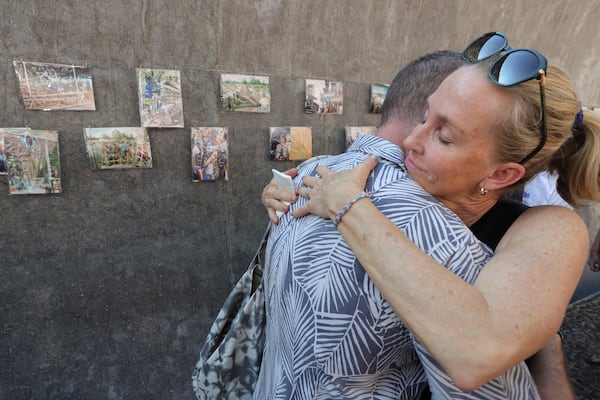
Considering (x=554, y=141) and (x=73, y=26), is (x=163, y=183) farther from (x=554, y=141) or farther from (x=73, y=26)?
(x=554, y=141)

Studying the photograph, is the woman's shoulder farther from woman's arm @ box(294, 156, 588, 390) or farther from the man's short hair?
the man's short hair

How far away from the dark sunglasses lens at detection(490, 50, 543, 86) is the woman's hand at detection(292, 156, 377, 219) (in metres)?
0.41

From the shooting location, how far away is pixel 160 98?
2184 millimetres

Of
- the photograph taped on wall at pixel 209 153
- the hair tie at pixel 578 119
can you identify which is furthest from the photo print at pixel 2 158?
the hair tie at pixel 578 119

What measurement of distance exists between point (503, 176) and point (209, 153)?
1823mm

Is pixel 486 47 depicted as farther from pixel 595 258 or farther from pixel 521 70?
pixel 595 258

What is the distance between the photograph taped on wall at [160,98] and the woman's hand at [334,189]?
1.43 metres

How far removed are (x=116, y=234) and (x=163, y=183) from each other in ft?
1.46

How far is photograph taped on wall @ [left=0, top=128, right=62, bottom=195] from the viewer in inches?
75.7

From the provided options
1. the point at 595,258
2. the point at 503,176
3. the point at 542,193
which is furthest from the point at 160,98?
the point at 595,258

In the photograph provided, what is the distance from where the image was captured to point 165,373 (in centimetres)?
260

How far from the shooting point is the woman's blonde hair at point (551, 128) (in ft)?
3.19

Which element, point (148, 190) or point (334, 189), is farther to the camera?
point (148, 190)

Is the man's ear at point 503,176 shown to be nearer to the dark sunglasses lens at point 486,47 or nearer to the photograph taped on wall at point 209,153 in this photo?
the dark sunglasses lens at point 486,47
